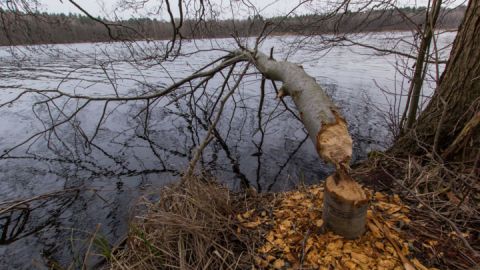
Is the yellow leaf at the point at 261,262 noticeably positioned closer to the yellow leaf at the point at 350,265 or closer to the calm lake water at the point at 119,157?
the yellow leaf at the point at 350,265

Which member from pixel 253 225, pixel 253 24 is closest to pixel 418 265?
pixel 253 225

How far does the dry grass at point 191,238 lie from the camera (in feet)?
7.53

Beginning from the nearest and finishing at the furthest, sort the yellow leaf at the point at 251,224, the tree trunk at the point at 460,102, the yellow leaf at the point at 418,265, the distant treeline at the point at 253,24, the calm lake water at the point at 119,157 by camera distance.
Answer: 1. the yellow leaf at the point at 418,265
2. the yellow leaf at the point at 251,224
3. the tree trunk at the point at 460,102
4. the calm lake water at the point at 119,157
5. the distant treeline at the point at 253,24

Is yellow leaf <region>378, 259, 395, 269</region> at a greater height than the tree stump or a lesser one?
lesser

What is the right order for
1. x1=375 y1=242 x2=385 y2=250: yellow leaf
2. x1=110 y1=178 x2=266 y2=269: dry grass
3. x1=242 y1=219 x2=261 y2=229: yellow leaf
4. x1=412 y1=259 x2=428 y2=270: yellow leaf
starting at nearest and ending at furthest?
x1=412 y1=259 x2=428 y2=270: yellow leaf → x1=375 y1=242 x2=385 y2=250: yellow leaf → x1=110 y1=178 x2=266 y2=269: dry grass → x1=242 y1=219 x2=261 y2=229: yellow leaf

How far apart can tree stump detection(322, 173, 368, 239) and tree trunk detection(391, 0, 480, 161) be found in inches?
53.4

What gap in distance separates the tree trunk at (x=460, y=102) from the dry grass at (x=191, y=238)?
6.75ft

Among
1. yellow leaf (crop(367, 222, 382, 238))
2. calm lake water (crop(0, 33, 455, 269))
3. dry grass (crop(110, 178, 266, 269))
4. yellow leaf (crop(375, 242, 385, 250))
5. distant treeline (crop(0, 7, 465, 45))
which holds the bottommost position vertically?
calm lake water (crop(0, 33, 455, 269))

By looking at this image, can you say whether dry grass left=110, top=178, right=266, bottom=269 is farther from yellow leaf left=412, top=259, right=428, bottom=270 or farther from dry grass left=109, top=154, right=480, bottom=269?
yellow leaf left=412, top=259, right=428, bottom=270

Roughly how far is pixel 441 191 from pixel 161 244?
2.42m

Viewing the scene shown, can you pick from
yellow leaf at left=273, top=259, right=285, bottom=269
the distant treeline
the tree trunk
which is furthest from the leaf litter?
the distant treeline

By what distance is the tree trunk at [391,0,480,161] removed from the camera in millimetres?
2695

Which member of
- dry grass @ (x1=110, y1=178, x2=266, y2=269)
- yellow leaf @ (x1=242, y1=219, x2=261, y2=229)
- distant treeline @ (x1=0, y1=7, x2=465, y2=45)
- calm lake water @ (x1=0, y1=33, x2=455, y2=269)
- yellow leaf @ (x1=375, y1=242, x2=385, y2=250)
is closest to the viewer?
yellow leaf @ (x1=375, y1=242, x2=385, y2=250)

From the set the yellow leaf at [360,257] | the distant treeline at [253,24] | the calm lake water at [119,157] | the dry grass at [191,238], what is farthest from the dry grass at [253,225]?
the distant treeline at [253,24]
